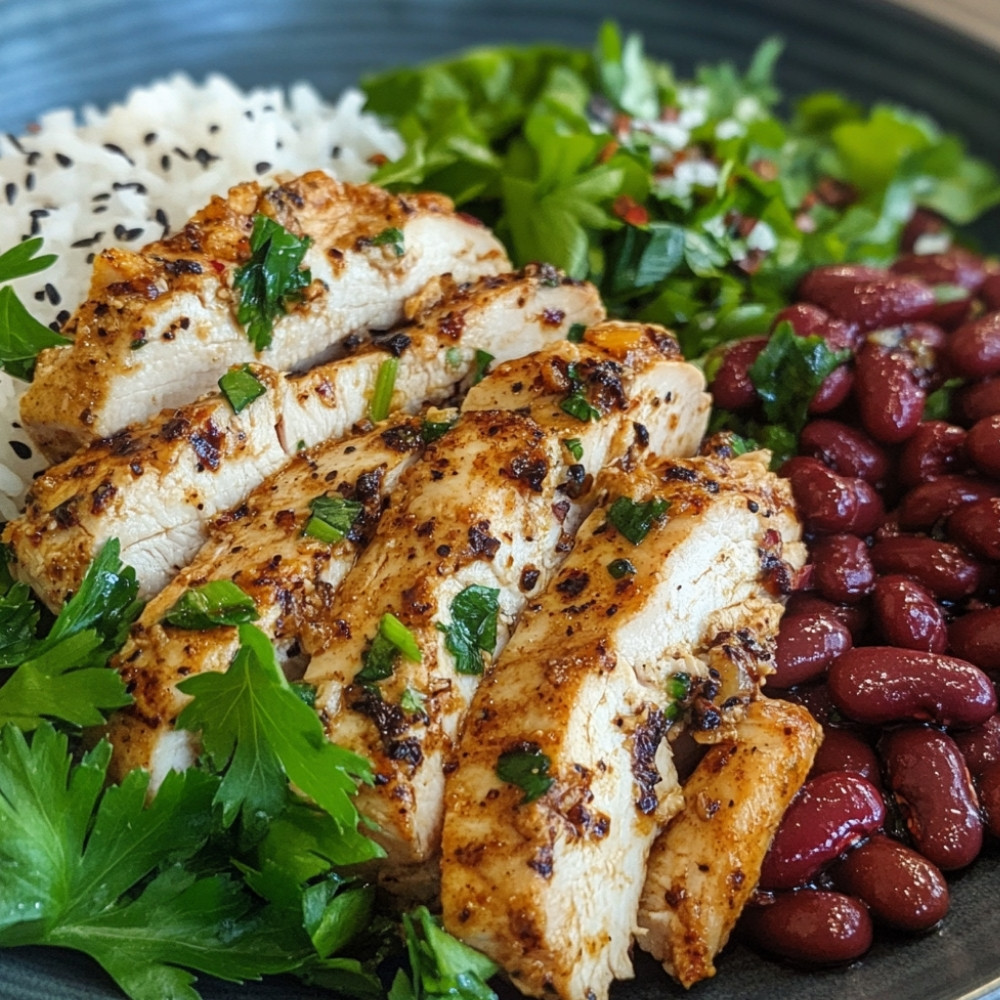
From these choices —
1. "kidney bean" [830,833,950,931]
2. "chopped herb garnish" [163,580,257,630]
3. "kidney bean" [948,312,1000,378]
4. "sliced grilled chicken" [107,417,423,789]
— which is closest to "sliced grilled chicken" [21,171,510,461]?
"sliced grilled chicken" [107,417,423,789]

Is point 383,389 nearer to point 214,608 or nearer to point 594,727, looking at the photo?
point 214,608

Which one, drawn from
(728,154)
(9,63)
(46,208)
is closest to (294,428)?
(46,208)

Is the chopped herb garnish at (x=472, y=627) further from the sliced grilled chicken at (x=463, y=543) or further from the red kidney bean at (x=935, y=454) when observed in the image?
the red kidney bean at (x=935, y=454)

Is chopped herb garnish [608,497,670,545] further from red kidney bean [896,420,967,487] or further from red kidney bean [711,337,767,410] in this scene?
red kidney bean [896,420,967,487]

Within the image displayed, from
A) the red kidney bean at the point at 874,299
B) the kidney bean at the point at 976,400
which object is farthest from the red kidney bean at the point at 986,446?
the red kidney bean at the point at 874,299

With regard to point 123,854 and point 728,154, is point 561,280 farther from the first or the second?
point 123,854
